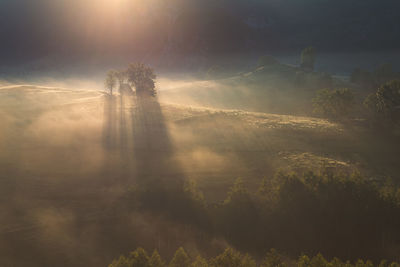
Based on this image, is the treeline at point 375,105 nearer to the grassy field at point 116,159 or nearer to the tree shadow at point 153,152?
the grassy field at point 116,159

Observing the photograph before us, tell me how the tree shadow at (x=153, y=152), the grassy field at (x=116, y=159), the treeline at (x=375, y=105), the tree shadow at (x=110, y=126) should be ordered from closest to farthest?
the grassy field at (x=116, y=159)
the tree shadow at (x=153, y=152)
the tree shadow at (x=110, y=126)
the treeline at (x=375, y=105)

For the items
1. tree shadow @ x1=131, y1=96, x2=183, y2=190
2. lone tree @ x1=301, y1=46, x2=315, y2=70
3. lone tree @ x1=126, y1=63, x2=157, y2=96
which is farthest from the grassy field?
lone tree @ x1=301, y1=46, x2=315, y2=70

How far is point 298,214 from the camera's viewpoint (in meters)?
30.6

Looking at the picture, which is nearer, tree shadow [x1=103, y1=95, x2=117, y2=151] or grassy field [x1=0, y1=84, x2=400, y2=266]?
grassy field [x1=0, y1=84, x2=400, y2=266]

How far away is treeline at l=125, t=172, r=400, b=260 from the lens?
28.1 meters

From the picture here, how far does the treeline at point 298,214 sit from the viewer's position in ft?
92.2

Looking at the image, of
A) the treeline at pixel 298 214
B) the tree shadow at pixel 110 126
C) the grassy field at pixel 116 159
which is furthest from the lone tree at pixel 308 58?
the treeline at pixel 298 214

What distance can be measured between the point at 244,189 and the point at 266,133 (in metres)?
25.8

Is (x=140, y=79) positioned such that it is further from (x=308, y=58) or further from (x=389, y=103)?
(x=308, y=58)

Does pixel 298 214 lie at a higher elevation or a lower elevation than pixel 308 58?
lower

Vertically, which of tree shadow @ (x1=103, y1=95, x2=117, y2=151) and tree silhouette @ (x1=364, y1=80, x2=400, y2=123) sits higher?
tree silhouette @ (x1=364, y1=80, x2=400, y2=123)

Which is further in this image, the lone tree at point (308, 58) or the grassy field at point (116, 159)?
the lone tree at point (308, 58)

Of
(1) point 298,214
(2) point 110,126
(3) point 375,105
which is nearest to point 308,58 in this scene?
(3) point 375,105

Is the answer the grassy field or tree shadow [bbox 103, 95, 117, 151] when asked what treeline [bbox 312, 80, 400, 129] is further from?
tree shadow [bbox 103, 95, 117, 151]
